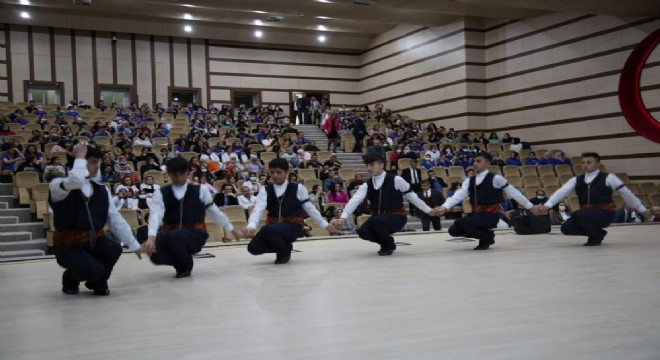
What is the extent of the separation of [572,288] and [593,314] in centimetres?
93

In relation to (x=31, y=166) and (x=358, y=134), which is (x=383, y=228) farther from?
(x=358, y=134)

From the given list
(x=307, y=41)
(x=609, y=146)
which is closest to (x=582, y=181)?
(x=609, y=146)

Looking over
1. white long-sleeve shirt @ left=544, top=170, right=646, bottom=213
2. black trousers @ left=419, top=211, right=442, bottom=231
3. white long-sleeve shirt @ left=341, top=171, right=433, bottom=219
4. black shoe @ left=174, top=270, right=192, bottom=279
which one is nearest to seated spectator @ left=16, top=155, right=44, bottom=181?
black shoe @ left=174, top=270, right=192, bottom=279

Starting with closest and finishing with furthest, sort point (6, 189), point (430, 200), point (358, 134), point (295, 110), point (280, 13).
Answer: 1. point (6, 189)
2. point (430, 200)
3. point (358, 134)
4. point (280, 13)
5. point (295, 110)

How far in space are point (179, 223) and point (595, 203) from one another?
5.05 m

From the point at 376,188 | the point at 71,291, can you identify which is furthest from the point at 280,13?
the point at 71,291

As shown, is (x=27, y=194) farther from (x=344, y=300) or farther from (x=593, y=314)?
(x=593, y=314)

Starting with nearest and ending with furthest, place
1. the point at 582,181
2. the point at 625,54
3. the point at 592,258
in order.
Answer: the point at 592,258, the point at 582,181, the point at 625,54

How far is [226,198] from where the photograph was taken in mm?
11461

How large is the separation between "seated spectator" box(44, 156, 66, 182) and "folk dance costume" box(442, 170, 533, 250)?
23.4ft

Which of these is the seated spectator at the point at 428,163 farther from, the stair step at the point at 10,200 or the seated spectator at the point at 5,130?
the seated spectator at the point at 5,130

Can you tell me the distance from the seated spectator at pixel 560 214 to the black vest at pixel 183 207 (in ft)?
30.0

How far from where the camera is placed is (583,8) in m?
15.7

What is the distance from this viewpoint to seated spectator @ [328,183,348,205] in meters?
12.6
